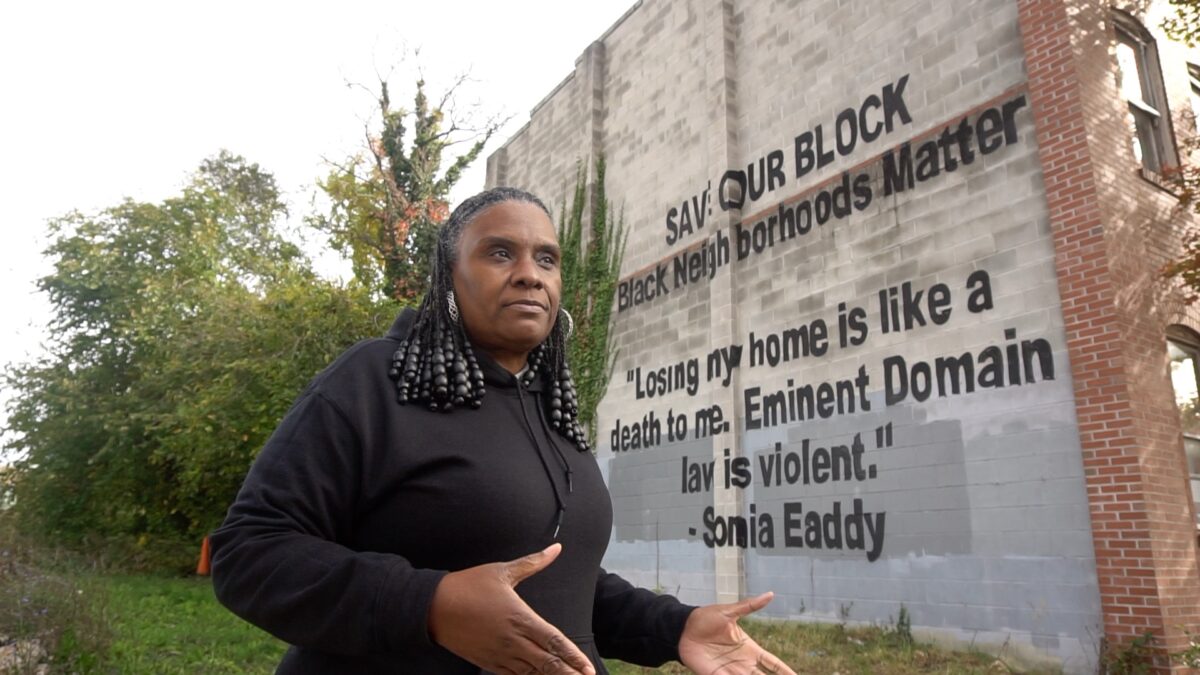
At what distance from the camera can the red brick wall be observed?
5.89 metres

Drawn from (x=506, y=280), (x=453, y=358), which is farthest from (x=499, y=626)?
(x=506, y=280)

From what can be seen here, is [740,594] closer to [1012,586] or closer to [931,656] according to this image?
[931,656]

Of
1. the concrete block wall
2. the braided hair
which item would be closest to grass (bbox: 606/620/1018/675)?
the concrete block wall

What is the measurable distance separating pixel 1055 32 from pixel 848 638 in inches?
238

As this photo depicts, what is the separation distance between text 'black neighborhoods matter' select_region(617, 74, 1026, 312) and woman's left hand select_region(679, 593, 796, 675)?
277 inches

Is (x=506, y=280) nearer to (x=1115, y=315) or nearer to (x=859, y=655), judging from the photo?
(x=1115, y=315)

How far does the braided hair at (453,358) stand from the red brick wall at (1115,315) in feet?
19.1

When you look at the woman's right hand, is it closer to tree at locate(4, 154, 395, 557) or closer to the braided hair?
the braided hair

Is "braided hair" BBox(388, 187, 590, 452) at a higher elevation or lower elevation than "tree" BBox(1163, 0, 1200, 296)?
lower

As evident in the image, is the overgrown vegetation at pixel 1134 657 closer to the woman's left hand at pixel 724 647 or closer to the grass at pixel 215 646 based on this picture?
the grass at pixel 215 646

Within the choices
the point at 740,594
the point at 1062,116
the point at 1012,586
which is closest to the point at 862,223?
the point at 1062,116

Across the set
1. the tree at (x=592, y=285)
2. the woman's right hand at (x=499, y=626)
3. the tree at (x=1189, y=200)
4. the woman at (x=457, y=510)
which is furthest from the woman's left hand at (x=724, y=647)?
the tree at (x=592, y=285)

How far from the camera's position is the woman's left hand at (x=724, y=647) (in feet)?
5.68

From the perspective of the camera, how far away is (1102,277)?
6.34 meters
